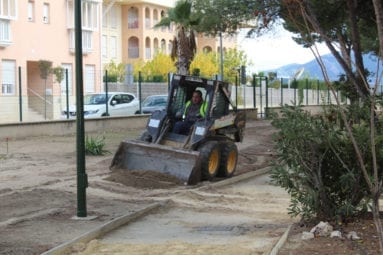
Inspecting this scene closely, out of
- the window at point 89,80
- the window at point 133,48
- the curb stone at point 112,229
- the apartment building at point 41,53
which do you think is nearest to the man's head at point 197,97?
the curb stone at point 112,229

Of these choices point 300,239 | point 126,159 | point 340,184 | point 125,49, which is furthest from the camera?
point 125,49

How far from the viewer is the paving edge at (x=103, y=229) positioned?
7456mm

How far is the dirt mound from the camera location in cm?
1298

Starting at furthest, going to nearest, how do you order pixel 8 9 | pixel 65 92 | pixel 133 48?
pixel 133 48, pixel 8 9, pixel 65 92

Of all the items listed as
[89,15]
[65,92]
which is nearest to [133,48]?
[89,15]

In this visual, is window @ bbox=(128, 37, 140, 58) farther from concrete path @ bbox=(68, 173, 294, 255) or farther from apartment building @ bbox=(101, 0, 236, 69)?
concrete path @ bbox=(68, 173, 294, 255)

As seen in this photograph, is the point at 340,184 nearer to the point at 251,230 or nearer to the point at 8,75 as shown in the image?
the point at 251,230

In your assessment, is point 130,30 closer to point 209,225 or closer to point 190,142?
point 190,142

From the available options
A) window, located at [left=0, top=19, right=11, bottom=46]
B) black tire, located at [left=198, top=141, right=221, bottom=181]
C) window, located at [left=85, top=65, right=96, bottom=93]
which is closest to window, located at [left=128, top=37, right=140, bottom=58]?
window, located at [left=85, top=65, right=96, bottom=93]

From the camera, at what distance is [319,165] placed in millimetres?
7742

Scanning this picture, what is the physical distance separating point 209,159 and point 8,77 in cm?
2123

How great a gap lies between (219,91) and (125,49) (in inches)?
2069

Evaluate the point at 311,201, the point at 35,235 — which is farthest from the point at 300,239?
the point at 35,235

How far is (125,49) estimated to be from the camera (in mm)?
65938
